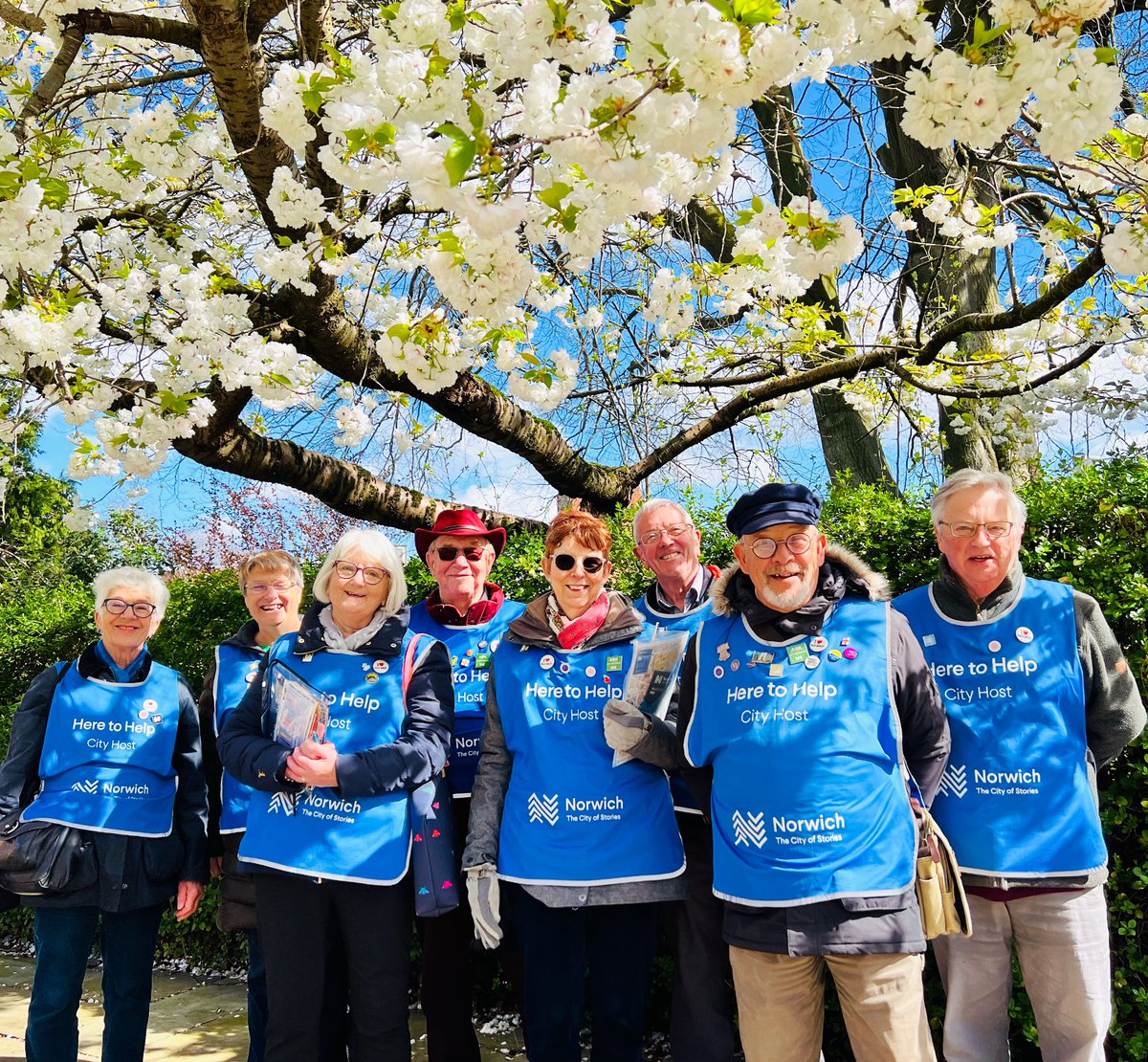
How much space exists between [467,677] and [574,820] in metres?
0.78

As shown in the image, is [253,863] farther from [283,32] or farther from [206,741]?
[283,32]

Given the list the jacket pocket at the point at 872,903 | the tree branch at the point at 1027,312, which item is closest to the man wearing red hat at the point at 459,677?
the jacket pocket at the point at 872,903

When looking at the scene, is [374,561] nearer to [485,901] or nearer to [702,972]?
[485,901]

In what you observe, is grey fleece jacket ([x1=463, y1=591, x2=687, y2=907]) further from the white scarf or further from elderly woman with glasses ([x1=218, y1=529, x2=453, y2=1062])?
the white scarf

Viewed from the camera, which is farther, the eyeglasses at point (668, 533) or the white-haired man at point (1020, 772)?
the eyeglasses at point (668, 533)

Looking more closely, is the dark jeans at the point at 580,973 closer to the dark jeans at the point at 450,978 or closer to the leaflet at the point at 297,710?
the dark jeans at the point at 450,978

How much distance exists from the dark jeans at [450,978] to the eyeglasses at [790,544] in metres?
1.35

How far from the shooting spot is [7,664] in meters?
6.52

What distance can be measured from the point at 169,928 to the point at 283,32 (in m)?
4.98

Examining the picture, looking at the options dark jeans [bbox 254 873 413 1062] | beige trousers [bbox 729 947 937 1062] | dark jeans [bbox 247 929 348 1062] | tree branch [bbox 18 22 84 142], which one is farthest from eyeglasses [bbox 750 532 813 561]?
tree branch [bbox 18 22 84 142]

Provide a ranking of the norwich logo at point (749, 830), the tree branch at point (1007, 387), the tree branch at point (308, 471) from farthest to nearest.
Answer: the tree branch at point (1007, 387) < the tree branch at point (308, 471) < the norwich logo at point (749, 830)

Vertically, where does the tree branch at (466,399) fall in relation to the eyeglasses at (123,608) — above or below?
above

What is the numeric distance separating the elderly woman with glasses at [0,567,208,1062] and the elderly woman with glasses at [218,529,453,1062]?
2.10 ft

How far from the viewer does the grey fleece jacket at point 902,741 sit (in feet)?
7.70
